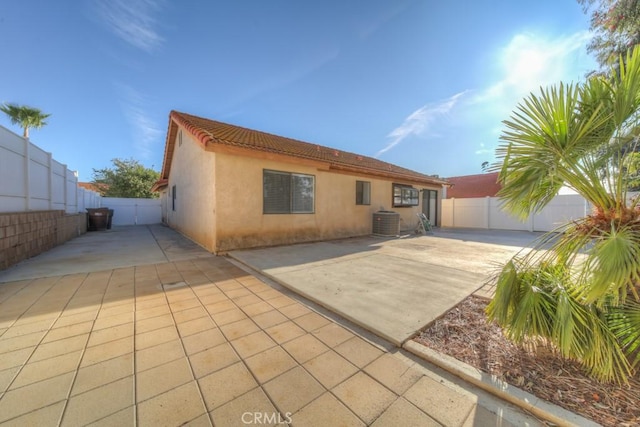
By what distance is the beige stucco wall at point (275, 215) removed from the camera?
6.05 meters

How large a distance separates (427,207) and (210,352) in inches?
540

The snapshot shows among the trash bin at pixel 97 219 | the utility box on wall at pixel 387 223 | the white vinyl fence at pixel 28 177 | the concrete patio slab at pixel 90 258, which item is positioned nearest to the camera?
the concrete patio slab at pixel 90 258

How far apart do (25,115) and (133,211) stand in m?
10.1

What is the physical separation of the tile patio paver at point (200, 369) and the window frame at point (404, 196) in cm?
905

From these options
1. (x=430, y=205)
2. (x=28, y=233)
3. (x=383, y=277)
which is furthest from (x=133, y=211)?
(x=430, y=205)

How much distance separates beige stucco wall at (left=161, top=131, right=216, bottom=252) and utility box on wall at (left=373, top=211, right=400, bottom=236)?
641 centimetres

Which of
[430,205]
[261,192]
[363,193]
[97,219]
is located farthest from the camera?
[430,205]

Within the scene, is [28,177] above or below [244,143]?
below

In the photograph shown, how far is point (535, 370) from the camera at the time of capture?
181 centimetres

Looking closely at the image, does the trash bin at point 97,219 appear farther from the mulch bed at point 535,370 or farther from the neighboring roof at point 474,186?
the neighboring roof at point 474,186

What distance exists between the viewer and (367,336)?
2.34m

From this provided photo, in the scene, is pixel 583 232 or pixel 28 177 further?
pixel 28 177

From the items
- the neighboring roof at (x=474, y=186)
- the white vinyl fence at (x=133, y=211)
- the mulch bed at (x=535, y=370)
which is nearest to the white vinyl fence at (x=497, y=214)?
the neighboring roof at (x=474, y=186)

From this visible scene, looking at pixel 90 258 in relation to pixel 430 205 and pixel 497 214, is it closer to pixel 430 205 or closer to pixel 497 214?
pixel 430 205
